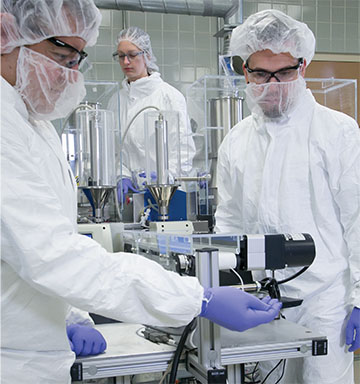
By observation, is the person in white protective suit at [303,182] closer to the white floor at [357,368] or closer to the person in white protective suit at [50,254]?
the person in white protective suit at [50,254]

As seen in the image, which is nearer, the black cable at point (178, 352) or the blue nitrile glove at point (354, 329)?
the black cable at point (178, 352)

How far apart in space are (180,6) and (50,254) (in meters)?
3.48

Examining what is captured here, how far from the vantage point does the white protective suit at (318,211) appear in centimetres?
154

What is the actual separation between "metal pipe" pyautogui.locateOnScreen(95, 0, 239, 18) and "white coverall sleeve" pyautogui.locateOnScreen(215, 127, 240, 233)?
234 cm

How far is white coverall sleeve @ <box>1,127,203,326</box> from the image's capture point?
87cm

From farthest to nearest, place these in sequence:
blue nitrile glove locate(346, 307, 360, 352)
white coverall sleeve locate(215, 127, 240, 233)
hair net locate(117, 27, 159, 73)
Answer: hair net locate(117, 27, 159, 73), white coverall sleeve locate(215, 127, 240, 233), blue nitrile glove locate(346, 307, 360, 352)

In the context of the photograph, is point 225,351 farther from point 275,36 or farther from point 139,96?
point 139,96

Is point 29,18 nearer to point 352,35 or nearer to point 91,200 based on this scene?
point 91,200

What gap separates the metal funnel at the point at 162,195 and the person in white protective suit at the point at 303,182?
0.46 m

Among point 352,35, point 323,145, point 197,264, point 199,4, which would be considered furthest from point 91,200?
point 352,35

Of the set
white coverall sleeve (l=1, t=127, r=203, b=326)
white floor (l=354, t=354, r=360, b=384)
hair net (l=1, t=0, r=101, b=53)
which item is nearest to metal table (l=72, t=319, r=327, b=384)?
white coverall sleeve (l=1, t=127, r=203, b=326)

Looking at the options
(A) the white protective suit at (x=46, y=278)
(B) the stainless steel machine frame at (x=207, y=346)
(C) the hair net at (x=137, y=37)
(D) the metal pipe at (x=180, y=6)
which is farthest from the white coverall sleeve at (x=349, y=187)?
(D) the metal pipe at (x=180, y=6)

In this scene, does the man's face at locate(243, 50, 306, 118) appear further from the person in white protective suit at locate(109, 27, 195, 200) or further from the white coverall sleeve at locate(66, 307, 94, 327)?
the person in white protective suit at locate(109, 27, 195, 200)

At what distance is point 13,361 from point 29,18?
688mm
